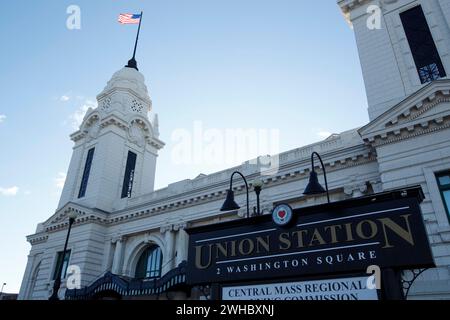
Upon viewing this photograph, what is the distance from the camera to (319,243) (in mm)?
8508

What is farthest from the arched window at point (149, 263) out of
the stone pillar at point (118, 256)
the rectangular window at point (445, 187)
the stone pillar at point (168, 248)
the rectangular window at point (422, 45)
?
the rectangular window at point (422, 45)

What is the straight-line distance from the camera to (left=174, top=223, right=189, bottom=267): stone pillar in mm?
24758

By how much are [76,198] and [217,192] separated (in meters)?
17.1

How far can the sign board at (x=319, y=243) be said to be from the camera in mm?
7612

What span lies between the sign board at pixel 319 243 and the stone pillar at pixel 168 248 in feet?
52.5

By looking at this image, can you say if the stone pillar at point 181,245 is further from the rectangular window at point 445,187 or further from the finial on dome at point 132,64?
the finial on dome at point 132,64

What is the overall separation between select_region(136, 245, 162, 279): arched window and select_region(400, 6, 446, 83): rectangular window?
73.6 ft

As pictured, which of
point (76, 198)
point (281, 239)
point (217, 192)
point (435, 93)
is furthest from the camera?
point (76, 198)

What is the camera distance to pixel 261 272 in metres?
8.98

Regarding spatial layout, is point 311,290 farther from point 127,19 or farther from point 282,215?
point 127,19

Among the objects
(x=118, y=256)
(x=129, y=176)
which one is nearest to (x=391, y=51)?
(x=118, y=256)

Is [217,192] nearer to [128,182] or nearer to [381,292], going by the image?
[128,182]

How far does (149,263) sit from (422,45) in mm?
24941
